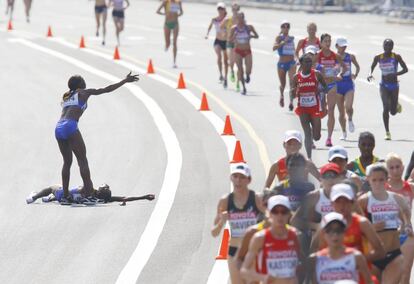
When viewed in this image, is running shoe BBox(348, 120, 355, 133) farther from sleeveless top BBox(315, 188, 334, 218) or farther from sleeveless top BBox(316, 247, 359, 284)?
sleeveless top BBox(316, 247, 359, 284)

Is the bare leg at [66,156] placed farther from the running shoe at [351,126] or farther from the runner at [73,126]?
the running shoe at [351,126]

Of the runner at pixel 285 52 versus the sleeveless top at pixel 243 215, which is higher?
the sleeveless top at pixel 243 215

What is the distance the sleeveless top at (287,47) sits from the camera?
3027cm

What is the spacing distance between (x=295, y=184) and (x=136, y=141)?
47.6 ft

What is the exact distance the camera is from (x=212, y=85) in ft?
122

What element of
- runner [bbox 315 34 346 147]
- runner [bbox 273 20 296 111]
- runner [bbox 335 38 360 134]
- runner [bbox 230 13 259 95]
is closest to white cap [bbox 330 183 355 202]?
runner [bbox 315 34 346 147]

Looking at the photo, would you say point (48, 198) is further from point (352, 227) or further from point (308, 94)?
point (352, 227)

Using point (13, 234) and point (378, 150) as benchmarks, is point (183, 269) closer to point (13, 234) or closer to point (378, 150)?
point (13, 234)

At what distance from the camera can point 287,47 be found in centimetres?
3050

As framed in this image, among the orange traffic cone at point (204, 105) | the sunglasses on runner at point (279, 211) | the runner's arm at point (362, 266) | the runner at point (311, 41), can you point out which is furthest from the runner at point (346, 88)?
the runner's arm at point (362, 266)

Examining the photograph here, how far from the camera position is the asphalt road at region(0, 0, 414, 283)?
18562 millimetres

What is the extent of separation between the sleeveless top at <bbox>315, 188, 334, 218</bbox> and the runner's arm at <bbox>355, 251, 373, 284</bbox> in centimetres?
198

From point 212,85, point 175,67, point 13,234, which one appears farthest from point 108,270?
point 175,67

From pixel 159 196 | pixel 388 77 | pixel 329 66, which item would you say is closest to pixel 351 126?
pixel 388 77
